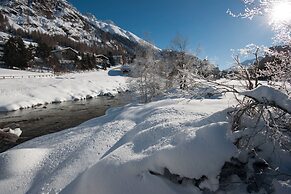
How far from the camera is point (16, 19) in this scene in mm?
136500

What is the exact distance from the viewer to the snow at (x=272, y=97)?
6.08 meters

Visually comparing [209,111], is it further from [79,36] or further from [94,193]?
[79,36]

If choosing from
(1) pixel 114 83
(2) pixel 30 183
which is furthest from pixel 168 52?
(2) pixel 30 183

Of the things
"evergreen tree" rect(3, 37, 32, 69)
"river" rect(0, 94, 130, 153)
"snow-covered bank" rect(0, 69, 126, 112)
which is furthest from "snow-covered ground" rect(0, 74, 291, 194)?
"evergreen tree" rect(3, 37, 32, 69)

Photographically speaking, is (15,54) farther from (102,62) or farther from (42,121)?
(42,121)

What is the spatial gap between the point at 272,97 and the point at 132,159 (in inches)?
162

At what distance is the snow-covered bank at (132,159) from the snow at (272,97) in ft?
5.16

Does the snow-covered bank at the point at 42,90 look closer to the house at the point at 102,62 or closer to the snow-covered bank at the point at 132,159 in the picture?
the snow-covered bank at the point at 132,159

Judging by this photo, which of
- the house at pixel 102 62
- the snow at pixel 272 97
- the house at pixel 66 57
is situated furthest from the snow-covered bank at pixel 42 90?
the house at pixel 102 62

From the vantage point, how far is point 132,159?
836cm

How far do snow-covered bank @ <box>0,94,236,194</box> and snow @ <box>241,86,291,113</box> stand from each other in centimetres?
157

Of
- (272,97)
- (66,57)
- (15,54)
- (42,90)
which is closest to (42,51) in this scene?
(66,57)

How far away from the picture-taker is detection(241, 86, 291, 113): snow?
608 centimetres

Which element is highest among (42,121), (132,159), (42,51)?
(42,51)
